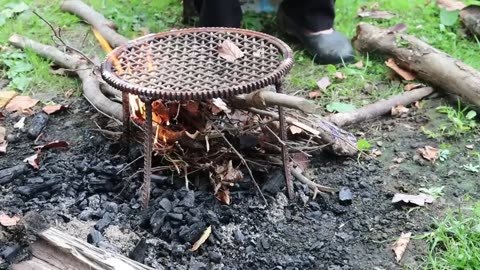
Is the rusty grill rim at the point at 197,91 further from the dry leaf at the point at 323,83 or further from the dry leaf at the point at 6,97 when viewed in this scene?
the dry leaf at the point at 6,97

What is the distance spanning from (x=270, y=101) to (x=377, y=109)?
108 cm

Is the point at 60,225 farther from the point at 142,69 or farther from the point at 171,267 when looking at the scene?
the point at 142,69

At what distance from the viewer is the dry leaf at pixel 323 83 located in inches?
135

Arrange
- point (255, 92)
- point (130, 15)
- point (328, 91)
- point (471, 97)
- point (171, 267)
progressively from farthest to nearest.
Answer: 1. point (130, 15)
2. point (328, 91)
3. point (471, 97)
4. point (255, 92)
5. point (171, 267)

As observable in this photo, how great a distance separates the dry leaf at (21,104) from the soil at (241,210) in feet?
1.20

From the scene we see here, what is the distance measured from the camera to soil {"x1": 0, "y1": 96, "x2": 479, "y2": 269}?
230 centimetres

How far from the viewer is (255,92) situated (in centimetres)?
237

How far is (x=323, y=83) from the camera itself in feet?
11.3

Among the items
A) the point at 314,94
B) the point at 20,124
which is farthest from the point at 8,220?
the point at 314,94

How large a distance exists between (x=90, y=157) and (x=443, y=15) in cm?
232

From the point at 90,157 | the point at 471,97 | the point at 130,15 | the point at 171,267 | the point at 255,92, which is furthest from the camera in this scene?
the point at 130,15

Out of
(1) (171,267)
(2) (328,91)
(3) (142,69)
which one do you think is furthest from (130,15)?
(1) (171,267)

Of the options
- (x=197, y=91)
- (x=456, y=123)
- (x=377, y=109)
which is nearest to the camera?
(x=197, y=91)

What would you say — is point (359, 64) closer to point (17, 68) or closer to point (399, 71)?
point (399, 71)
